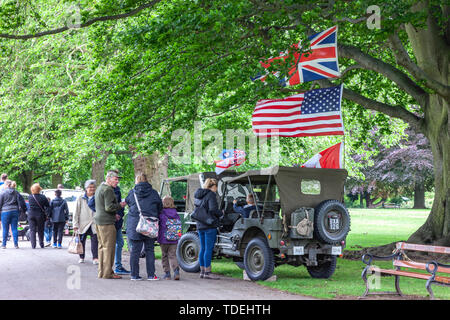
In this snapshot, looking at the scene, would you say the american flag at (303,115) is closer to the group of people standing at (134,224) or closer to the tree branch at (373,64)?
the tree branch at (373,64)

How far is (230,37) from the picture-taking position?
559 inches

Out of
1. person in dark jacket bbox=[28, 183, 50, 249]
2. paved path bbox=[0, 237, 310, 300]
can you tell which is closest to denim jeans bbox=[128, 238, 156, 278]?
paved path bbox=[0, 237, 310, 300]

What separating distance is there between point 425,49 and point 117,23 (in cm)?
956

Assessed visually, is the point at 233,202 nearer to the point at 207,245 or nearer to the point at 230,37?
the point at 207,245

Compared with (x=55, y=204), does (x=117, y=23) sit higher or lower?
higher

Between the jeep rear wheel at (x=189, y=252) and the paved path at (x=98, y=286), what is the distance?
0.38 metres

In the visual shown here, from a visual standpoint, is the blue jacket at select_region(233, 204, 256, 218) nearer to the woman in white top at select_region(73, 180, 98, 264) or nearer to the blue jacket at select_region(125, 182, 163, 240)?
the blue jacket at select_region(125, 182, 163, 240)

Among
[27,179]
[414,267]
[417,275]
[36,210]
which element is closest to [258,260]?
[414,267]

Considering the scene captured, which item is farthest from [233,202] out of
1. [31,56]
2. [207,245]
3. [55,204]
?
[31,56]

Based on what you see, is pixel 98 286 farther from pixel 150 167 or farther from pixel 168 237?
pixel 150 167

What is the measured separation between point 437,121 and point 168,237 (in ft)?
28.8

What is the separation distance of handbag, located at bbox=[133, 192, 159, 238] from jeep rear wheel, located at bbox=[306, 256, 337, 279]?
3.47 m

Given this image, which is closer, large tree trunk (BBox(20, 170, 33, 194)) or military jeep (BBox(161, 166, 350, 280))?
military jeep (BBox(161, 166, 350, 280))

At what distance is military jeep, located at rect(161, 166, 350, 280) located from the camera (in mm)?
12102
